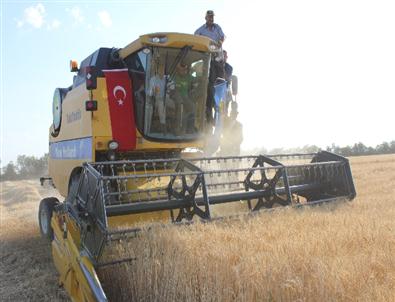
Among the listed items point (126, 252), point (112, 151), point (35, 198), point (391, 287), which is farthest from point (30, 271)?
point (35, 198)

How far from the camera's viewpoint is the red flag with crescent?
16.4 ft

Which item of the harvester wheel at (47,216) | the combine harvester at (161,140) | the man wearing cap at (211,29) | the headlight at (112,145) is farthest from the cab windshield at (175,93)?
the harvester wheel at (47,216)

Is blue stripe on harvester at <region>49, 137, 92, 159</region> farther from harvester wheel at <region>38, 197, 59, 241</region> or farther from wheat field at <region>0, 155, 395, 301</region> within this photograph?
wheat field at <region>0, 155, 395, 301</region>

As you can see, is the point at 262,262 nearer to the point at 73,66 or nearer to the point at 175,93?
the point at 175,93

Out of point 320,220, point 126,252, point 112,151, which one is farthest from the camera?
point 112,151

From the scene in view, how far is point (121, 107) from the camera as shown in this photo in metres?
5.06

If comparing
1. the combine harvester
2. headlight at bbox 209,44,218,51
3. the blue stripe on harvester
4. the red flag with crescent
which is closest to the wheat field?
the combine harvester

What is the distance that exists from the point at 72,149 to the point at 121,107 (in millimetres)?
1062

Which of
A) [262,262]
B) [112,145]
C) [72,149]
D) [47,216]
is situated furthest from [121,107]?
[262,262]

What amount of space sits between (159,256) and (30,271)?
89.7 inches

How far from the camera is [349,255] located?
2.48 metres

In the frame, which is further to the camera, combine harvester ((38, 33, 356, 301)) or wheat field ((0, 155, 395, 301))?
combine harvester ((38, 33, 356, 301))

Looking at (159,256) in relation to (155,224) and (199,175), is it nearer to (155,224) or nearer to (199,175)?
(155,224)

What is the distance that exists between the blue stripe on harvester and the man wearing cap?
248cm
